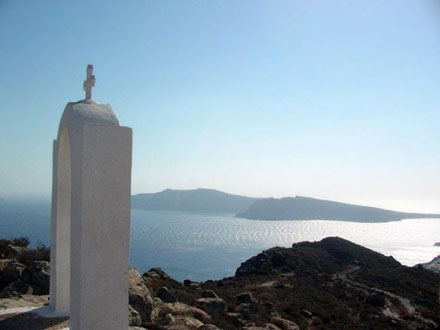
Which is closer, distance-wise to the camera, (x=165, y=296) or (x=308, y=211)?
(x=165, y=296)

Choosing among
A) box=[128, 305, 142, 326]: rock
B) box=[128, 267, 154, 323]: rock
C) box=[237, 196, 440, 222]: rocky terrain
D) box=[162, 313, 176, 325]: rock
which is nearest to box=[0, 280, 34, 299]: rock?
box=[128, 267, 154, 323]: rock

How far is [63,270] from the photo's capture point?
6.51 m

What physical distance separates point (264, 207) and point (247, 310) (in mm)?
156369

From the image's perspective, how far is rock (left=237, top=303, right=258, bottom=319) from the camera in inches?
443

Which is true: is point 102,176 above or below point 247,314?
above

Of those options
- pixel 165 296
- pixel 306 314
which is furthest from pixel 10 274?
pixel 306 314

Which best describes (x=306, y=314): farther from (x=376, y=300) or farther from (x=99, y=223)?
(x=99, y=223)

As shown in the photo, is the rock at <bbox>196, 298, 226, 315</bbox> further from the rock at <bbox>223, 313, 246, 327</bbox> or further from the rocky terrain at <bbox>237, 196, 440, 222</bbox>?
the rocky terrain at <bbox>237, 196, 440, 222</bbox>

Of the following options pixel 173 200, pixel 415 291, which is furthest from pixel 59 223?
pixel 173 200

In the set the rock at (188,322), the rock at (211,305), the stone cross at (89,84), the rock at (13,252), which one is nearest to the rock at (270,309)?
the rock at (211,305)

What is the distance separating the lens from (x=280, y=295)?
1638 centimetres

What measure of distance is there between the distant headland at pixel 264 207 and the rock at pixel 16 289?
152550mm

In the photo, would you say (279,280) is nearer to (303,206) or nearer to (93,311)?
(93,311)

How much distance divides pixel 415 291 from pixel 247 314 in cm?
1603
